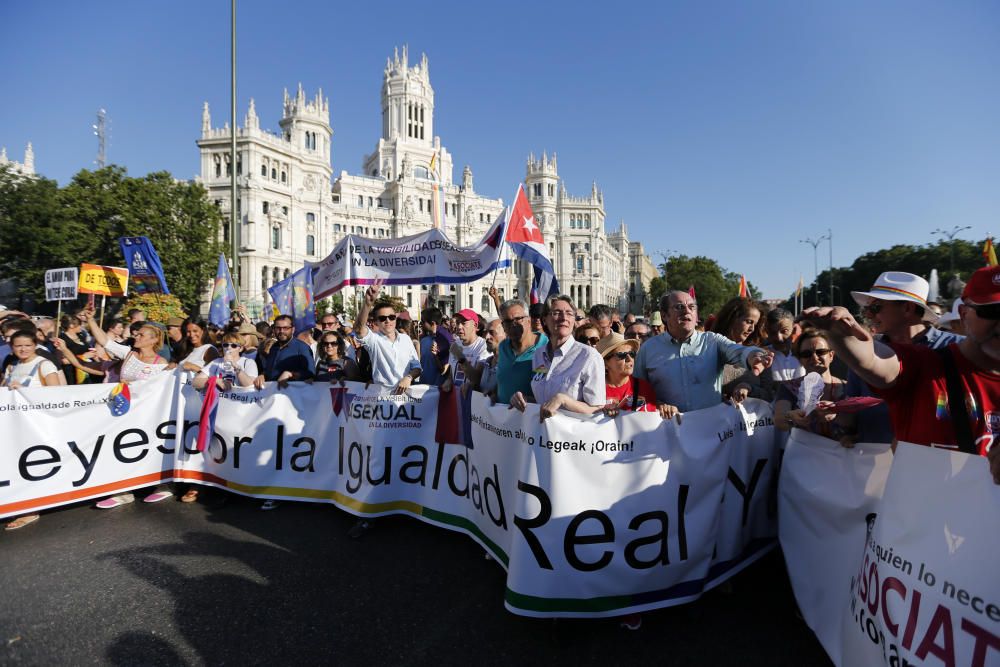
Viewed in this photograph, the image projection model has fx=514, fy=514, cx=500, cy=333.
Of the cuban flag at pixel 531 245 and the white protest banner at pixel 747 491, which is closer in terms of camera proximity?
the white protest banner at pixel 747 491

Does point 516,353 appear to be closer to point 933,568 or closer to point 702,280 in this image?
point 933,568

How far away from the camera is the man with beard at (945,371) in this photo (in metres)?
1.89

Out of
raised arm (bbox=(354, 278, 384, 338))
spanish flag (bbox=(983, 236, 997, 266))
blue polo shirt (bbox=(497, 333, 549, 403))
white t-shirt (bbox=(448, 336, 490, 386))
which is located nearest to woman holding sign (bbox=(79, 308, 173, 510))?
raised arm (bbox=(354, 278, 384, 338))

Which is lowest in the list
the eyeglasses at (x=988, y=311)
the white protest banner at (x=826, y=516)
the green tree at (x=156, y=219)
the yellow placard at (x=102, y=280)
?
the white protest banner at (x=826, y=516)

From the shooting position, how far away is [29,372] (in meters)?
4.88

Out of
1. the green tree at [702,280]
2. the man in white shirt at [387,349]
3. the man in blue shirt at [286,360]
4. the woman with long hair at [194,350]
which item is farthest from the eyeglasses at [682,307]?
the green tree at [702,280]

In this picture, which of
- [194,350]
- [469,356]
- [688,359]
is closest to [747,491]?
[688,359]

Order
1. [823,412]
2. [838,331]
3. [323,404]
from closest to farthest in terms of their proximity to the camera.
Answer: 1. [838,331]
2. [823,412]
3. [323,404]

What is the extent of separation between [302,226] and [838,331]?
69652 mm

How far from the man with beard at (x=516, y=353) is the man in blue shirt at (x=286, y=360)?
8.20 ft

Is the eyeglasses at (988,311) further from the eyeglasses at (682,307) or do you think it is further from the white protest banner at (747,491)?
the eyeglasses at (682,307)

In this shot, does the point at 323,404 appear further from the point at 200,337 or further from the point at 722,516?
the point at 722,516

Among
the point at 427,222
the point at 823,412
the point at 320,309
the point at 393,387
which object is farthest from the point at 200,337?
the point at 427,222

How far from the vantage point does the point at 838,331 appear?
1905mm
